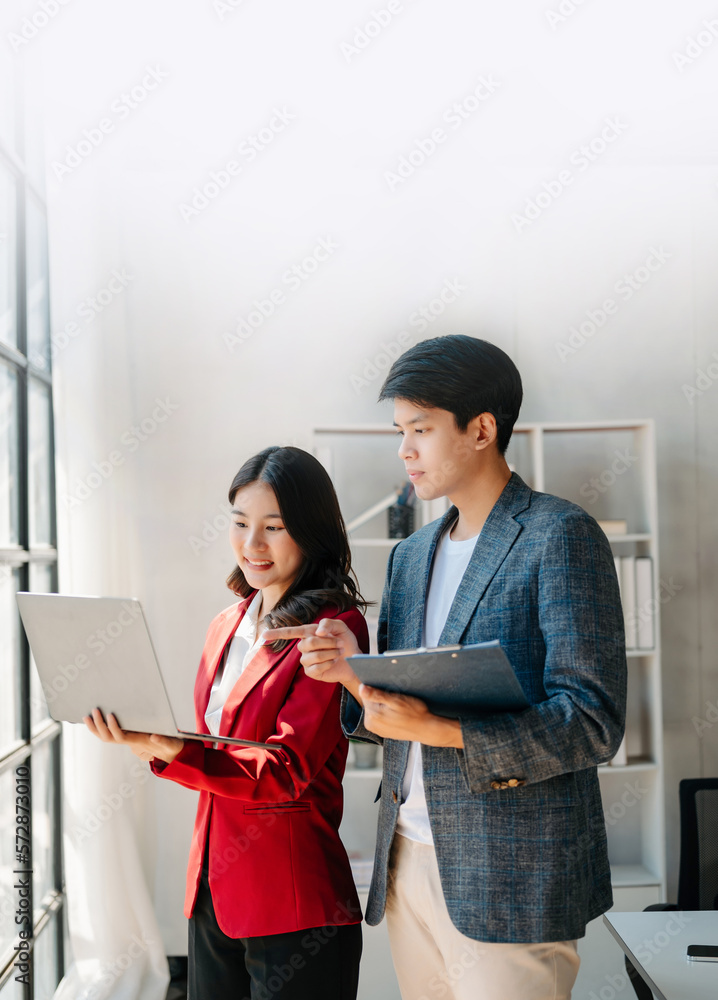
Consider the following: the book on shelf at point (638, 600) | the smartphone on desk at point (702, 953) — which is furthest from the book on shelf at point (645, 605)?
the smartphone on desk at point (702, 953)

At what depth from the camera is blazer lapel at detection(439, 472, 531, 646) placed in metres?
1.29

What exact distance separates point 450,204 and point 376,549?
1.50 meters

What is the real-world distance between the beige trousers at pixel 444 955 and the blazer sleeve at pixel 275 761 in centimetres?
20

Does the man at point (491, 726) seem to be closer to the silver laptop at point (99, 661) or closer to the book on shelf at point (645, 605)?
the silver laptop at point (99, 661)

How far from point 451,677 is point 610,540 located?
2252mm

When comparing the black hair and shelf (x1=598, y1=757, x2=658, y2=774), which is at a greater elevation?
→ the black hair

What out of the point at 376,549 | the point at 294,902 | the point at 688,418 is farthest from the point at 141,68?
the point at 294,902

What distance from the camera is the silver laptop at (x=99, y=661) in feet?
3.88

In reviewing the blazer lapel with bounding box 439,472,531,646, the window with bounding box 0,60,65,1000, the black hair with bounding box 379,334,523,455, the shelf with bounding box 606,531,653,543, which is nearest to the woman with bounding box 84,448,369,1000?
the blazer lapel with bounding box 439,472,531,646

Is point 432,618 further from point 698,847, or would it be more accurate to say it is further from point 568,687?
point 698,847

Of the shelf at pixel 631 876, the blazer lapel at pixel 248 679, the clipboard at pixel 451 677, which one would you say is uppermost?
the clipboard at pixel 451 677

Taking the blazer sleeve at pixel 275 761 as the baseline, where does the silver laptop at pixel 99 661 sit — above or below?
above

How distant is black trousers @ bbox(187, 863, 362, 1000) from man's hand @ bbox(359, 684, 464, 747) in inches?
18.4

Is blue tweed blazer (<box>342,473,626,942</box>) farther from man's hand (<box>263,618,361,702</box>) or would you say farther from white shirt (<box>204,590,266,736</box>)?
white shirt (<box>204,590,266,736</box>)
